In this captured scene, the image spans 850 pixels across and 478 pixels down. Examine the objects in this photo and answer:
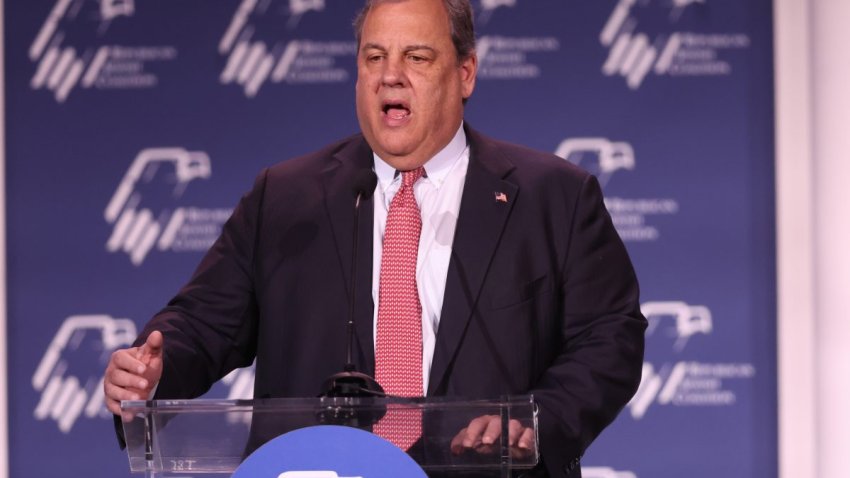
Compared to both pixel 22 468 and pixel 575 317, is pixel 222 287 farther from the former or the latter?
pixel 22 468

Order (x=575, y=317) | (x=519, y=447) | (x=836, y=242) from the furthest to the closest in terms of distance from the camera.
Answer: (x=836, y=242) < (x=575, y=317) < (x=519, y=447)

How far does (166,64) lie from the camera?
15.8ft

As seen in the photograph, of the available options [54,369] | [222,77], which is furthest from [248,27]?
[54,369]

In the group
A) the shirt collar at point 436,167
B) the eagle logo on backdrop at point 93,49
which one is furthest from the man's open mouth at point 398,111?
the eagle logo on backdrop at point 93,49

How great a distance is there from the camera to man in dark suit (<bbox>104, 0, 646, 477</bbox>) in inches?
94.9

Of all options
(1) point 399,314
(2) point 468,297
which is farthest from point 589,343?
(1) point 399,314

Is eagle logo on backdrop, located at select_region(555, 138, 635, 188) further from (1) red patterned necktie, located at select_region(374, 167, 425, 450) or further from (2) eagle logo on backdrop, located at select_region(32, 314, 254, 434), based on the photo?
(1) red patterned necktie, located at select_region(374, 167, 425, 450)

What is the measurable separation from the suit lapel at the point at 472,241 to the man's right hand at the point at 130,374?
54cm

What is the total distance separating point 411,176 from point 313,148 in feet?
7.41

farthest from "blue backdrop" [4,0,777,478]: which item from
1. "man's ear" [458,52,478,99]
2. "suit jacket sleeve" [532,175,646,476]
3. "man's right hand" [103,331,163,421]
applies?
"man's right hand" [103,331,163,421]

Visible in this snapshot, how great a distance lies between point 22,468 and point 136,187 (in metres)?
1.14

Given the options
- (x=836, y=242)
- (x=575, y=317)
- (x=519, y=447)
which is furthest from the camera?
(x=836, y=242)

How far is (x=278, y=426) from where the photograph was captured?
1.87 meters

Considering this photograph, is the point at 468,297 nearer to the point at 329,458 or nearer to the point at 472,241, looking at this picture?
the point at 472,241
